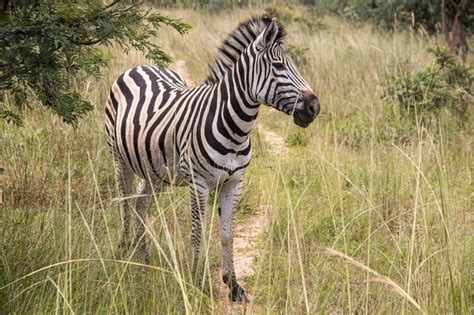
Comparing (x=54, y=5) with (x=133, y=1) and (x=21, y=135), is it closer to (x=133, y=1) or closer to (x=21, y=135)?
(x=133, y=1)

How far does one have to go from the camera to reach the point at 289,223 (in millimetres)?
2318

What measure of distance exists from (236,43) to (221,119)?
567 mm

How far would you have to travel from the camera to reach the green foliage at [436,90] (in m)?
6.50

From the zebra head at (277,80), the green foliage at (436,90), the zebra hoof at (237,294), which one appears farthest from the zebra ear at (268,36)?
the green foliage at (436,90)

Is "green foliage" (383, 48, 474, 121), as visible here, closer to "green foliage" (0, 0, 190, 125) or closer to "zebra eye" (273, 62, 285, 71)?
"zebra eye" (273, 62, 285, 71)

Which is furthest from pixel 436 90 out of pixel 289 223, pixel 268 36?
pixel 289 223

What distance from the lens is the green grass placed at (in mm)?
2461

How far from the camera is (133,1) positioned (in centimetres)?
298

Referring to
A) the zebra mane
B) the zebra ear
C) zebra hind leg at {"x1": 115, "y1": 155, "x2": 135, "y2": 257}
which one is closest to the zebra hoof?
zebra hind leg at {"x1": 115, "y1": 155, "x2": 135, "y2": 257}

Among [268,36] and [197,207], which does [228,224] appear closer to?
[197,207]

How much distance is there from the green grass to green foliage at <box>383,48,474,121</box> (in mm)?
258

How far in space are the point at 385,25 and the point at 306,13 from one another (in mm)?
6492

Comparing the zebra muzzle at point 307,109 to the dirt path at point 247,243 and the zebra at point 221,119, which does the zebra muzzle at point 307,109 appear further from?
the dirt path at point 247,243

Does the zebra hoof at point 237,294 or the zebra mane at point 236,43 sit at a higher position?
the zebra mane at point 236,43
